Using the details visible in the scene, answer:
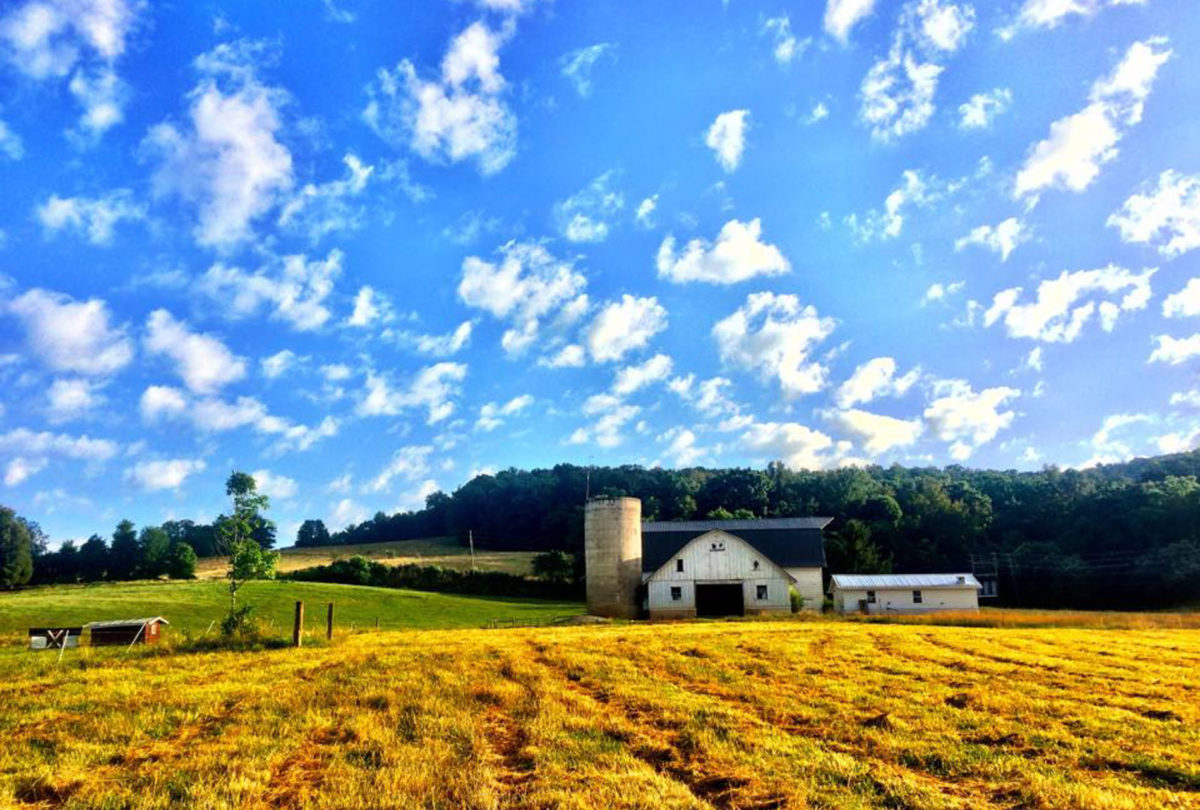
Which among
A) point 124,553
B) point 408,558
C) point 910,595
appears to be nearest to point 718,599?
point 910,595

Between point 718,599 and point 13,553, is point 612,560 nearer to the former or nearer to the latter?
point 718,599

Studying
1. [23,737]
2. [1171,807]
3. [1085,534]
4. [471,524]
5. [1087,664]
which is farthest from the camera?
[471,524]

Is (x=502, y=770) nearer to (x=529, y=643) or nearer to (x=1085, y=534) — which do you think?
(x=529, y=643)

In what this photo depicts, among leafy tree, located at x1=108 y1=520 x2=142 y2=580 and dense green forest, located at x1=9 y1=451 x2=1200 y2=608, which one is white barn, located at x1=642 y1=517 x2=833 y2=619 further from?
leafy tree, located at x1=108 y1=520 x2=142 y2=580

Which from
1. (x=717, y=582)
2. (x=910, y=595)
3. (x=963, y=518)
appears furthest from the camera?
(x=963, y=518)

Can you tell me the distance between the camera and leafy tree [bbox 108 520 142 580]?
104 metres

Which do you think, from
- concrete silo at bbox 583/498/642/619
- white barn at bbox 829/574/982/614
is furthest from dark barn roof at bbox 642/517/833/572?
concrete silo at bbox 583/498/642/619

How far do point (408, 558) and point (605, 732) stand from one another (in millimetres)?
94231

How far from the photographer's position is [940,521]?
98.4 m

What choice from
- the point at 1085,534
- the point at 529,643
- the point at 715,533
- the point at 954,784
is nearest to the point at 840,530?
the point at 1085,534

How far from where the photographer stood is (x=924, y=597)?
62.4m

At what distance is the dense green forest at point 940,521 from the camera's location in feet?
263

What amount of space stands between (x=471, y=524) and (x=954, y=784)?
470 feet

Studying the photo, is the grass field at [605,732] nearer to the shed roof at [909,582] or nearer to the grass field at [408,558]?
the shed roof at [909,582]
